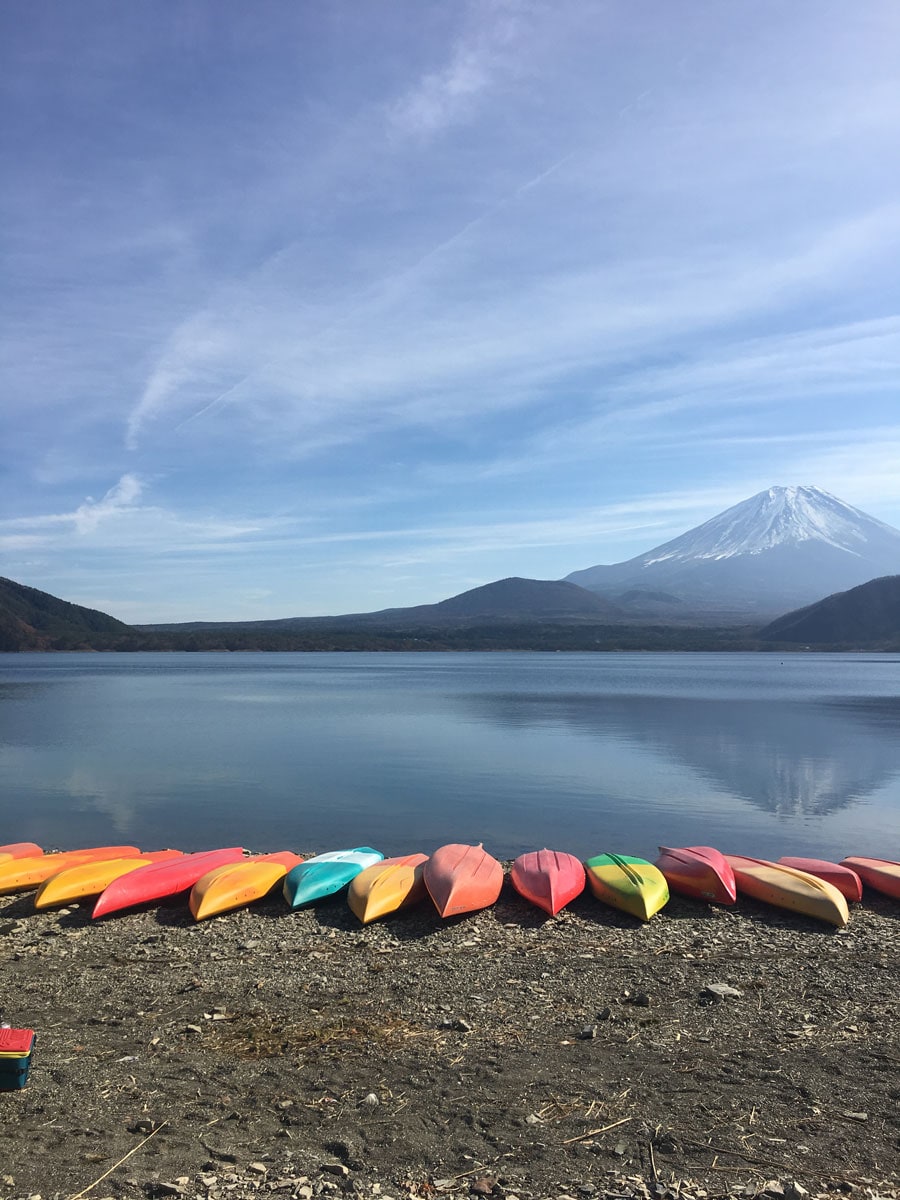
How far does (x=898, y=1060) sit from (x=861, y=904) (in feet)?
16.4

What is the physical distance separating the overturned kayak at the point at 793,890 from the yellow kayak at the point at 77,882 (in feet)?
25.6

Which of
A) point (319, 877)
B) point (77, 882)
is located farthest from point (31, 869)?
point (319, 877)

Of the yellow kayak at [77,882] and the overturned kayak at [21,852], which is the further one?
the overturned kayak at [21,852]

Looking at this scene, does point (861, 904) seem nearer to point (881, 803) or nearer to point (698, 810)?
point (698, 810)

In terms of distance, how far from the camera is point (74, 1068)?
232 inches

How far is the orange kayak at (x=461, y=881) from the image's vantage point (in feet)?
31.2

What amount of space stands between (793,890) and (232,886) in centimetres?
672

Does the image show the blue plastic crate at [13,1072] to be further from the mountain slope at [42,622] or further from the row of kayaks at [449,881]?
the mountain slope at [42,622]

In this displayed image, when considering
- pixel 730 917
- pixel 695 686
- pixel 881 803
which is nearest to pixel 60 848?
pixel 730 917

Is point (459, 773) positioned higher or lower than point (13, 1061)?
lower

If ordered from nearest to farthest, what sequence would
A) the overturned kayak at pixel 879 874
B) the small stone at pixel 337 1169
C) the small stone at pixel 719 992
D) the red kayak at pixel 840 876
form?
1. the small stone at pixel 337 1169
2. the small stone at pixel 719 992
3. the red kayak at pixel 840 876
4. the overturned kayak at pixel 879 874

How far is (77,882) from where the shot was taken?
10.2 metres

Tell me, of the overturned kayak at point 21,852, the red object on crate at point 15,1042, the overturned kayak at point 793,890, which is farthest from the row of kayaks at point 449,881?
the red object on crate at point 15,1042

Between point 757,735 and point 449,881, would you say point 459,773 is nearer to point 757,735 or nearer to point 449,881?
point 449,881
